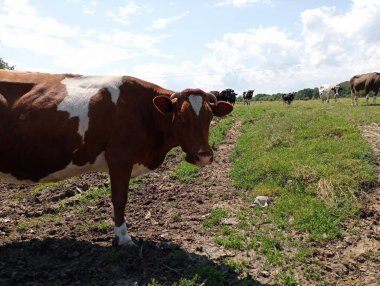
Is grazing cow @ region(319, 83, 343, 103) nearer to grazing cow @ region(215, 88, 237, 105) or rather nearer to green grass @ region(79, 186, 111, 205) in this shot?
grazing cow @ region(215, 88, 237, 105)

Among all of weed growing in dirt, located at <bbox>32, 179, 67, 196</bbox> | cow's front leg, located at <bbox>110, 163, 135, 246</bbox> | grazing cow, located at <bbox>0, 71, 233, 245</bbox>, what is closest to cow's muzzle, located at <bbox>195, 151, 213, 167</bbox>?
grazing cow, located at <bbox>0, 71, 233, 245</bbox>

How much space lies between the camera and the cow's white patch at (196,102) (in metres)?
6.43

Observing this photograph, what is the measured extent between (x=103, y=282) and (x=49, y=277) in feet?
2.44

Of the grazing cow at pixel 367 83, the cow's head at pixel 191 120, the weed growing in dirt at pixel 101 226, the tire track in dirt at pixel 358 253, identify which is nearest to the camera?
the tire track in dirt at pixel 358 253

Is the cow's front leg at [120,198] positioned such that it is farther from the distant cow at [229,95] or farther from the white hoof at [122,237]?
the distant cow at [229,95]

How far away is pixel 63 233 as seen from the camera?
715 cm

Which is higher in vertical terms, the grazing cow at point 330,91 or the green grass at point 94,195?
the grazing cow at point 330,91

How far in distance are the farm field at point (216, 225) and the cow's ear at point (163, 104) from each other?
2.08m

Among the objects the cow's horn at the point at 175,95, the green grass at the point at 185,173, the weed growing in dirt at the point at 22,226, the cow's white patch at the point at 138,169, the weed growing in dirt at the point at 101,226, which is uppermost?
the cow's horn at the point at 175,95

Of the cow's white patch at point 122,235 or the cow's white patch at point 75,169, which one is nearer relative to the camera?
the cow's white patch at point 122,235

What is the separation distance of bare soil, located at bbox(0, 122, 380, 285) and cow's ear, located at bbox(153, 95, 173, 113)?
81.7 inches

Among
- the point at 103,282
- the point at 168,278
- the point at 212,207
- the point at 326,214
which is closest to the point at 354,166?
the point at 326,214

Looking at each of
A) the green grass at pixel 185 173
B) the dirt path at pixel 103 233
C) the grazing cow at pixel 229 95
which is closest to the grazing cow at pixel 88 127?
the dirt path at pixel 103 233

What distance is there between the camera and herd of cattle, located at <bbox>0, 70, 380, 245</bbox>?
6414mm
